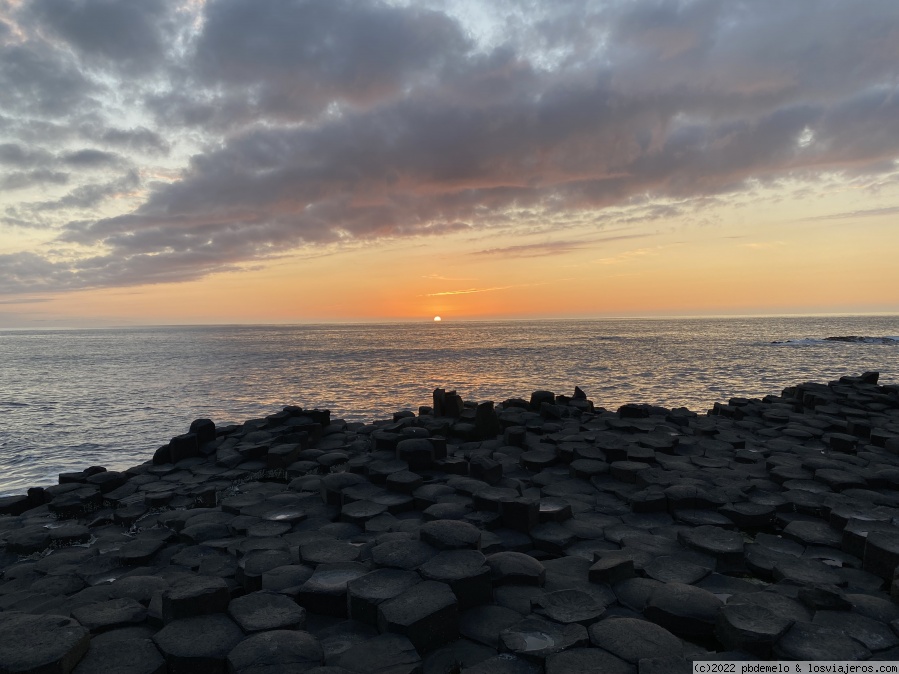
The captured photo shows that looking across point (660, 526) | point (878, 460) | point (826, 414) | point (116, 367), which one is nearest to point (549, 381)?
point (826, 414)

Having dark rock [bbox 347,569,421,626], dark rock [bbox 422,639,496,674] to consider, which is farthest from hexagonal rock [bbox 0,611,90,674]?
Result: dark rock [bbox 422,639,496,674]

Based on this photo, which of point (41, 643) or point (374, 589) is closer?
point (41, 643)

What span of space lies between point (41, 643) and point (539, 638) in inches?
133

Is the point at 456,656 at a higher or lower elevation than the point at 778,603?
lower

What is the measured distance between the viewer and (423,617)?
378cm

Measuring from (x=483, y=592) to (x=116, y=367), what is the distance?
168ft

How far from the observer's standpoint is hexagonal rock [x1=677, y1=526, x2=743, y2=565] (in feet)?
16.7

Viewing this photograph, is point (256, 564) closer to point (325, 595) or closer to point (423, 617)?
point (325, 595)

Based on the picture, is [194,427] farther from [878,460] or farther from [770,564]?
[878,460]

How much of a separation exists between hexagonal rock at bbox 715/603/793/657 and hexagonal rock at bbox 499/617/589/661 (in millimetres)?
973

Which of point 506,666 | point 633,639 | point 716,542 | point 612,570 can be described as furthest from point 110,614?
point 716,542

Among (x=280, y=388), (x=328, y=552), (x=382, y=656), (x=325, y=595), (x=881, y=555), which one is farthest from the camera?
(x=280, y=388)

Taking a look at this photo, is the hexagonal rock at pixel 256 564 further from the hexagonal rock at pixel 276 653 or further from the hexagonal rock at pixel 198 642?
the hexagonal rock at pixel 276 653

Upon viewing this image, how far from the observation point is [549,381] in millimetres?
32344
